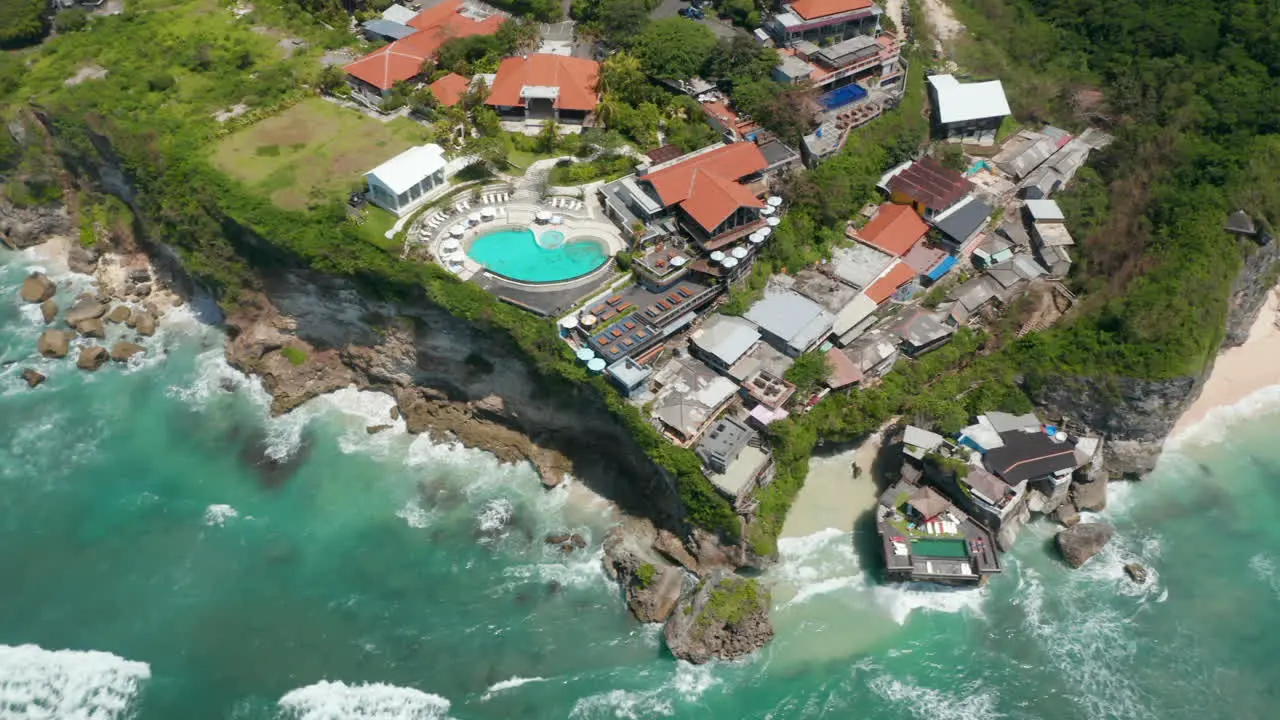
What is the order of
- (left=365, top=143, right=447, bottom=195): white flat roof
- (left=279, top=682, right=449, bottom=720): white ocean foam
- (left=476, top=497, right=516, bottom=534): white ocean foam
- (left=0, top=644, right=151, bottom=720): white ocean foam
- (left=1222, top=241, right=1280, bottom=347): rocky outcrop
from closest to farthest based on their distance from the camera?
(left=279, top=682, right=449, bottom=720): white ocean foam, (left=0, top=644, right=151, bottom=720): white ocean foam, (left=476, top=497, right=516, bottom=534): white ocean foam, (left=365, top=143, right=447, bottom=195): white flat roof, (left=1222, top=241, right=1280, bottom=347): rocky outcrop

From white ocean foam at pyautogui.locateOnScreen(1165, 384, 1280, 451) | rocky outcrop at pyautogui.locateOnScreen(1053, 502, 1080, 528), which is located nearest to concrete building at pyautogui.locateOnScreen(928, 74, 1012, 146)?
white ocean foam at pyautogui.locateOnScreen(1165, 384, 1280, 451)

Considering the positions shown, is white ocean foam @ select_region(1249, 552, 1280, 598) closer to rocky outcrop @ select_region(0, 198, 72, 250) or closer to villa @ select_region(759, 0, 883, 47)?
villa @ select_region(759, 0, 883, 47)

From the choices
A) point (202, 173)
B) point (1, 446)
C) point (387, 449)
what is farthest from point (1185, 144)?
point (1, 446)

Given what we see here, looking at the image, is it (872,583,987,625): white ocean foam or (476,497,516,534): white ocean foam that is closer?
(872,583,987,625): white ocean foam

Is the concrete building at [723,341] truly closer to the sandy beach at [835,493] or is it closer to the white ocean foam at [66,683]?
the sandy beach at [835,493]

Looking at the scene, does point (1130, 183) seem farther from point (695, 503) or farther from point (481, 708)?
point (481, 708)
